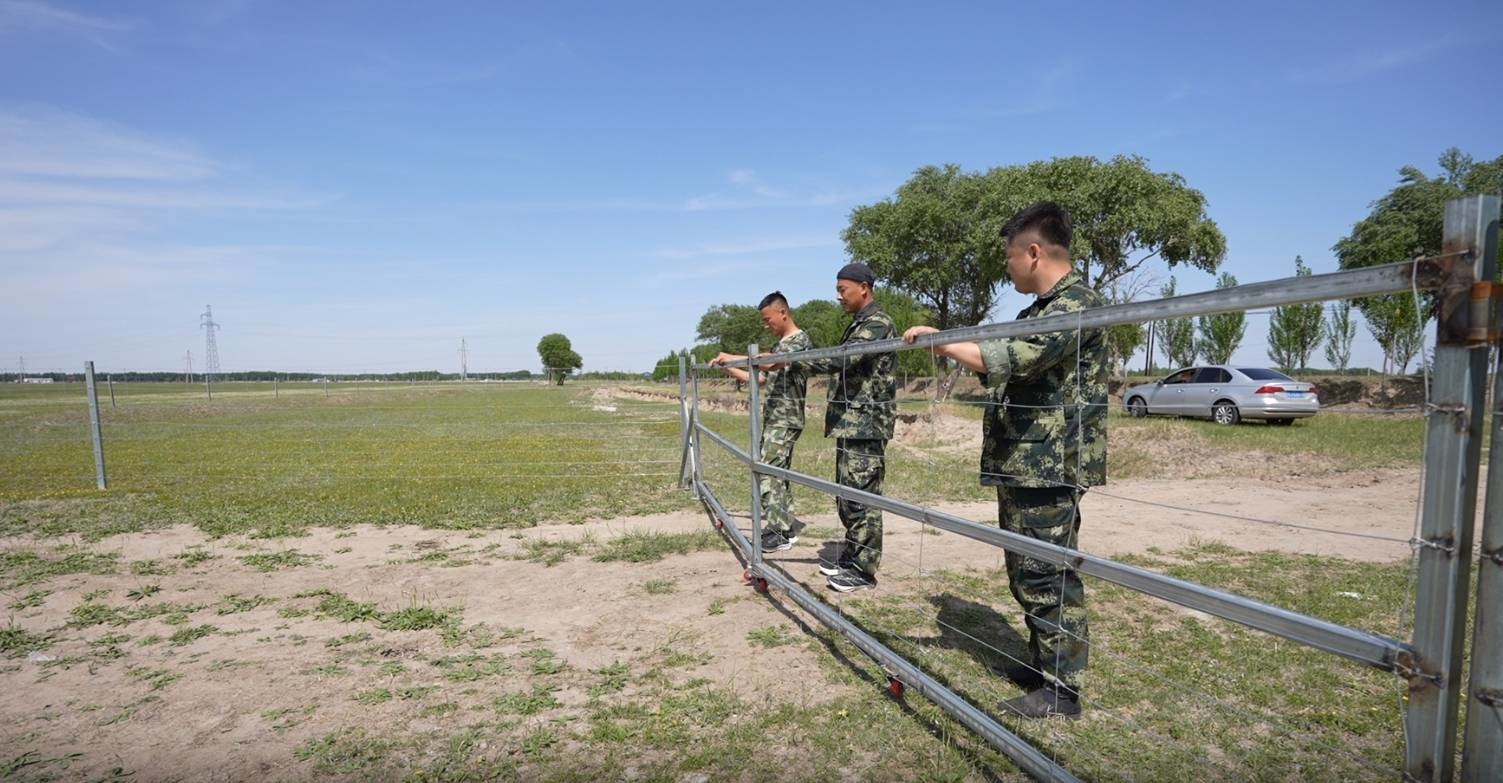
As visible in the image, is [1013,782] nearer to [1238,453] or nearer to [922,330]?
[922,330]

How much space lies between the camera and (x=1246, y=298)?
65.6 inches

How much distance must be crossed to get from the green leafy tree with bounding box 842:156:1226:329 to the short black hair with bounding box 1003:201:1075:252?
21301 mm

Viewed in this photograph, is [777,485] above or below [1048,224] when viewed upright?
below

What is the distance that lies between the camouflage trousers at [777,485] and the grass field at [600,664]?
565 millimetres

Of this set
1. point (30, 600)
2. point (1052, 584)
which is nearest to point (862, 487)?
point (1052, 584)

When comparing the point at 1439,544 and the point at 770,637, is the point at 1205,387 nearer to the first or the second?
the point at 770,637

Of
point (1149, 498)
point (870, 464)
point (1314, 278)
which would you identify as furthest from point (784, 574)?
point (1149, 498)

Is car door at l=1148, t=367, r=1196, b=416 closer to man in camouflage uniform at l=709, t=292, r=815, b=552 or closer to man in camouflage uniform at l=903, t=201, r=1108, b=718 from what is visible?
man in camouflage uniform at l=709, t=292, r=815, b=552

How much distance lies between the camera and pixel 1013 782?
96.1 inches

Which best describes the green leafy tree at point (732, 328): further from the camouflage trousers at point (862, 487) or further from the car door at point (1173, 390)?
the camouflage trousers at point (862, 487)

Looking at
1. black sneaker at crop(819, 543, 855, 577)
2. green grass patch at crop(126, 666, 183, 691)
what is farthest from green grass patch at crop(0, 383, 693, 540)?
green grass patch at crop(126, 666, 183, 691)

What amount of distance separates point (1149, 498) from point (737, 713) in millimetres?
6802

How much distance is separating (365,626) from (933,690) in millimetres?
3226

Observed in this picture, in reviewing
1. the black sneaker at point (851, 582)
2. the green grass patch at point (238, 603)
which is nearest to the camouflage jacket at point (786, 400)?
the black sneaker at point (851, 582)
